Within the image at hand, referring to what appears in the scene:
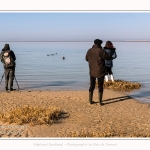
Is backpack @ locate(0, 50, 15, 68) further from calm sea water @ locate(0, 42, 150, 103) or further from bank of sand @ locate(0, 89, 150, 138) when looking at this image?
calm sea water @ locate(0, 42, 150, 103)

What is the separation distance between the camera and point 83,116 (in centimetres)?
859

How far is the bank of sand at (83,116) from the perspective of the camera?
711 cm

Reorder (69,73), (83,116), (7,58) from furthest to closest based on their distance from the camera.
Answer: (69,73), (7,58), (83,116)

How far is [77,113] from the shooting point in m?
8.90

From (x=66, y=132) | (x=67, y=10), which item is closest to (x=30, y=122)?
(x=66, y=132)

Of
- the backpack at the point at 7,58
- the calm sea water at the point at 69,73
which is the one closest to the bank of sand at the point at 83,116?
the backpack at the point at 7,58

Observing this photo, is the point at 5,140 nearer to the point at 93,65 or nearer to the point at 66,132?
the point at 66,132

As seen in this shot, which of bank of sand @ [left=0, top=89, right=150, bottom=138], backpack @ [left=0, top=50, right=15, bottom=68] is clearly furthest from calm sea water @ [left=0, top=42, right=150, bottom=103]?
backpack @ [left=0, top=50, right=15, bottom=68]

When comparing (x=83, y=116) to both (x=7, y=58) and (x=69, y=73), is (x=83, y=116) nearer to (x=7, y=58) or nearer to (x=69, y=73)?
(x=7, y=58)

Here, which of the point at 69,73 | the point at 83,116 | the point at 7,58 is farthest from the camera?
the point at 69,73

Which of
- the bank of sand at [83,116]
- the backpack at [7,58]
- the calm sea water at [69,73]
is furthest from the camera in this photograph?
the calm sea water at [69,73]

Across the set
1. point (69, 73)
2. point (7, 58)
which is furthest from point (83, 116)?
point (69, 73)

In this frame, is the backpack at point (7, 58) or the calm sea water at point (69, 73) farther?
the calm sea water at point (69, 73)

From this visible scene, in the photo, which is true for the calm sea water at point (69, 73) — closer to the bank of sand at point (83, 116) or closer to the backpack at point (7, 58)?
the bank of sand at point (83, 116)
